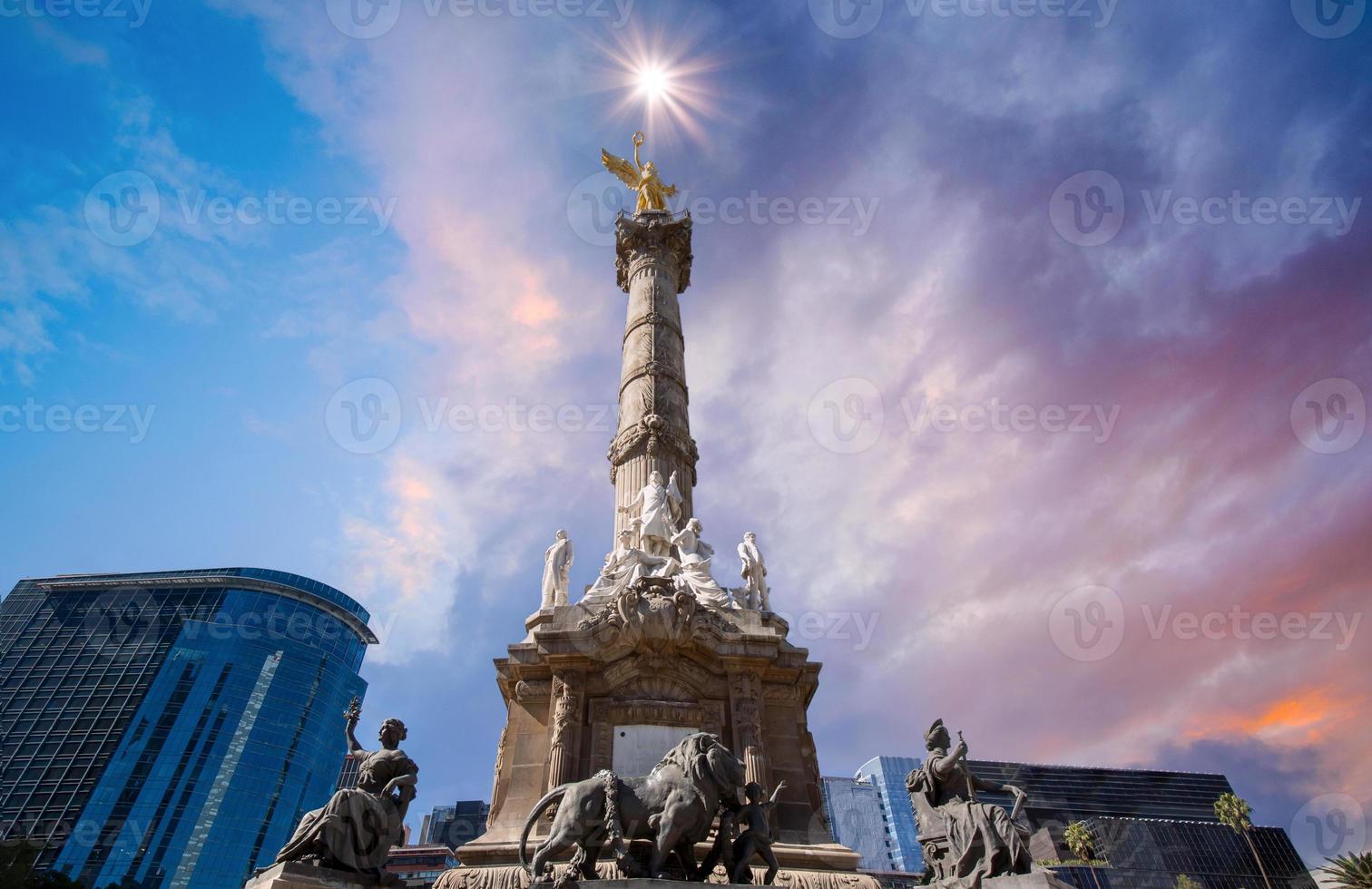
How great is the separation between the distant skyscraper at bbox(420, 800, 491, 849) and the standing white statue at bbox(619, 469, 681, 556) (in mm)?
58481

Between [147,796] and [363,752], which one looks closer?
A: [363,752]

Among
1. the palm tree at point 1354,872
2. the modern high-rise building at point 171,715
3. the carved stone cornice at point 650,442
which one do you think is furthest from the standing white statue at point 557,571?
the modern high-rise building at point 171,715

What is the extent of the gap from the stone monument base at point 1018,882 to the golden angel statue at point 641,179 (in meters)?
22.0

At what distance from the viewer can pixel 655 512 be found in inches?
648

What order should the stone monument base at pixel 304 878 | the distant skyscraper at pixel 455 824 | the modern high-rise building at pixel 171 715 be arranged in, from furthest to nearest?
the distant skyscraper at pixel 455 824 → the modern high-rise building at pixel 171 715 → the stone monument base at pixel 304 878

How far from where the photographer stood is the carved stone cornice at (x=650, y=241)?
928 inches

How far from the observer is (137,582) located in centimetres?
7738

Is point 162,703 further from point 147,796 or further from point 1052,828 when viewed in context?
point 1052,828

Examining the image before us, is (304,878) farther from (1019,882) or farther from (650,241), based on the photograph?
(650,241)

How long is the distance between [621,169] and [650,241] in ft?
15.1

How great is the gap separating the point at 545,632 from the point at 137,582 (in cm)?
8398

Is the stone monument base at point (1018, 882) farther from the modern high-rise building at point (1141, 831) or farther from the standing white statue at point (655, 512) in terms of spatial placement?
the modern high-rise building at point (1141, 831)

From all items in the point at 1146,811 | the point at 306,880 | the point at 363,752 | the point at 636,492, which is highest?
the point at 1146,811

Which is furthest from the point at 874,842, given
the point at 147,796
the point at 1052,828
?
the point at 147,796
